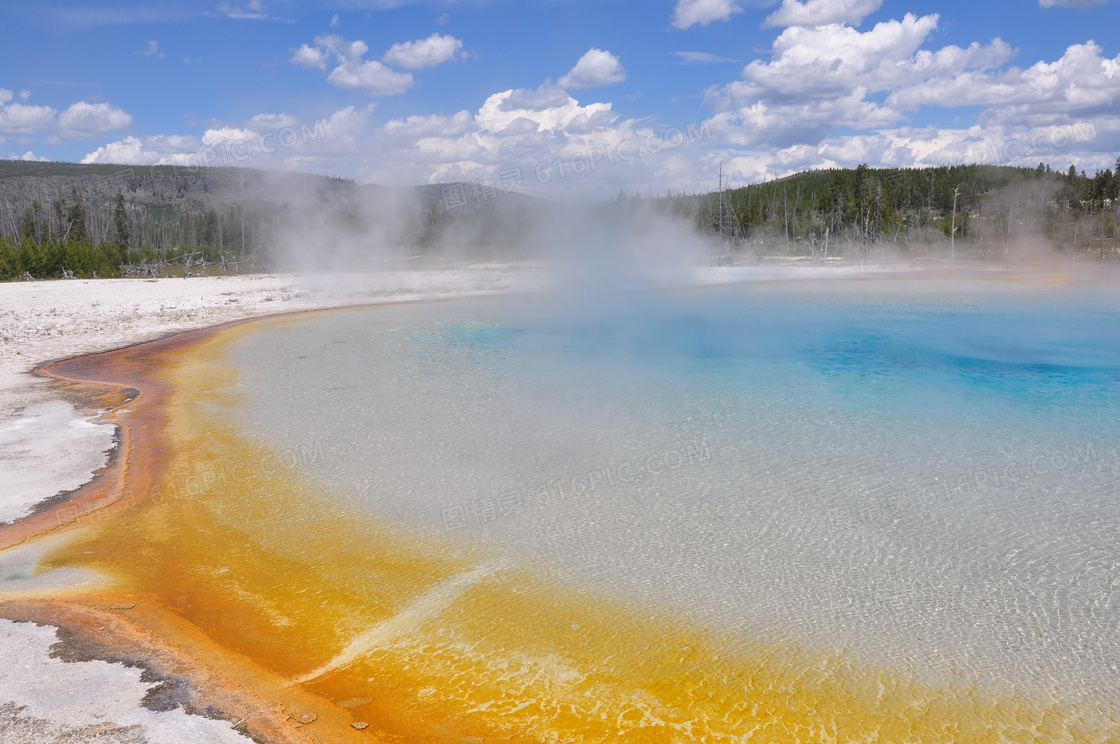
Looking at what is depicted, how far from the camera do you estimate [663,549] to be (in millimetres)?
3848

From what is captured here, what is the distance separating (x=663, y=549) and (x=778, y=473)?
57.4 inches

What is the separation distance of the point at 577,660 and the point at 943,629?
160 centimetres

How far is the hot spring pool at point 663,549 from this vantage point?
2.68 m

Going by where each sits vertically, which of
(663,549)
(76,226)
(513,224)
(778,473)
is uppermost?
(76,226)

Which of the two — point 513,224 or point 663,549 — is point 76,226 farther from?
point 663,549

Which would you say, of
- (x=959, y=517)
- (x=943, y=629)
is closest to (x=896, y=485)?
(x=959, y=517)

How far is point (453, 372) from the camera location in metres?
8.67

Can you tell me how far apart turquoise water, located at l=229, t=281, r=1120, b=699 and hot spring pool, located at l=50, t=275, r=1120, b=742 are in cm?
3

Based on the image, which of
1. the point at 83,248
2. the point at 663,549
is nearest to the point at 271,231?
the point at 83,248

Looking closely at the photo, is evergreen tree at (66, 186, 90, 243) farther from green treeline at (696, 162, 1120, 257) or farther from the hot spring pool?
the hot spring pool

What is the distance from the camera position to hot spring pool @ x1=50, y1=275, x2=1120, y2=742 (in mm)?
2678

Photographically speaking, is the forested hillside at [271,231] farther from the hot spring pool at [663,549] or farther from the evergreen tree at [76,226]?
the hot spring pool at [663,549]

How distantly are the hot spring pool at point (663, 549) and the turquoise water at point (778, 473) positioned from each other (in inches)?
1.0

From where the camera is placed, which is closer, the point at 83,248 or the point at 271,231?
the point at 83,248
